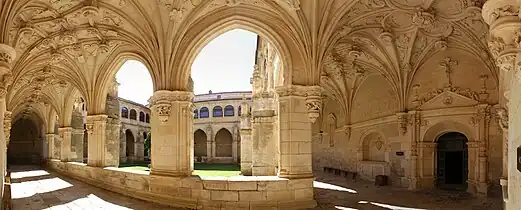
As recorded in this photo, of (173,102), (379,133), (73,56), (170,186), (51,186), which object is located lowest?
(51,186)

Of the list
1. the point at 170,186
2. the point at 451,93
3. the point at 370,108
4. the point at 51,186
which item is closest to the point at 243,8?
the point at 170,186

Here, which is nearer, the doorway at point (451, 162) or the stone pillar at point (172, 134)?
the stone pillar at point (172, 134)

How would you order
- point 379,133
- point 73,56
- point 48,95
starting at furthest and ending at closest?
point 48,95 < point 379,133 < point 73,56

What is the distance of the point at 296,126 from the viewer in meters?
8.39

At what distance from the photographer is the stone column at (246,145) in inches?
626

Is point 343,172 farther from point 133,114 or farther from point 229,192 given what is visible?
point 133,114

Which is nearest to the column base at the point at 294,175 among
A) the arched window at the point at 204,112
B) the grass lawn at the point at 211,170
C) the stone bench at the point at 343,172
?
the stone bench at the point at 343,172

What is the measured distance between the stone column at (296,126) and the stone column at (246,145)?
756 centimetres

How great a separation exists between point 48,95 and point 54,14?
Answer: 11.0m

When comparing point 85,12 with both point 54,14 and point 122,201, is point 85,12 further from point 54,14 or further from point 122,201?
point 122,201

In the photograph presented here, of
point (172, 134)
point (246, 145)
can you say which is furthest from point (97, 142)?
→ point (246, 145)

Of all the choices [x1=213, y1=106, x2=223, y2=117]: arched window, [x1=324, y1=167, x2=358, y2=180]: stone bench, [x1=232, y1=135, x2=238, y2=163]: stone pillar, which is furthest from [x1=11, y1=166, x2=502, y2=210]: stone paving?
[x1=213, y1=106, x2=223, y2=117]: arched window

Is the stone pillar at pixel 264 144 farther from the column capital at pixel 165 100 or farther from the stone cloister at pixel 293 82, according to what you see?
the column capital at pixel 165 100

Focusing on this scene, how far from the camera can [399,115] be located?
12.5 meters
